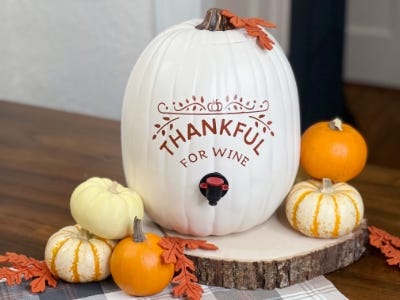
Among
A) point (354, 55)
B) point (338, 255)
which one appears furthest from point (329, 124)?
point (354, 55)

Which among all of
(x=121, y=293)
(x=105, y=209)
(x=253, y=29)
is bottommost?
(x=121, y=293)

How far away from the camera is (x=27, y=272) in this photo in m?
0.95

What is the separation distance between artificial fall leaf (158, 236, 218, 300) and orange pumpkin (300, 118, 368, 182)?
18 cm

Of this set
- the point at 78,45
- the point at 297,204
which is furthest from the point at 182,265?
the point at 78,45

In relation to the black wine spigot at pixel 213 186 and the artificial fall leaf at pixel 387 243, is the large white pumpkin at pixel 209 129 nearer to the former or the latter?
the black wine spigot at pixel 213 186

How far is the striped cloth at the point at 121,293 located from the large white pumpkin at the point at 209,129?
0.09 metres

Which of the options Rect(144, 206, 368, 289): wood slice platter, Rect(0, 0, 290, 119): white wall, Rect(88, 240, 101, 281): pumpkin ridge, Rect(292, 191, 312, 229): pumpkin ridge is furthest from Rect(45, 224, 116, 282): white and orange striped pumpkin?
Rect(0, 0, 290, 119): white wall

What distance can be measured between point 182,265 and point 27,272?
7.6 inches

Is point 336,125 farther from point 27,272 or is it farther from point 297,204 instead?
point 27,272

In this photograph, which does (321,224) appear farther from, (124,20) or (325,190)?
(124,20)

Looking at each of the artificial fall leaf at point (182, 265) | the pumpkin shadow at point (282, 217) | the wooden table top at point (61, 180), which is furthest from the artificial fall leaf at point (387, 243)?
the artificial fall leaf at point (182, 265)

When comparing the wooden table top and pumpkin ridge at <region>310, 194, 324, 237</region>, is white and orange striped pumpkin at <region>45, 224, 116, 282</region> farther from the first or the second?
pumpkin ridge at <region>310, 194, 324, 237</region>

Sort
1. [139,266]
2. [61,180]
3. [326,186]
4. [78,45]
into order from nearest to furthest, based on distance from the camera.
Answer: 1. [139,266]
2. [326,186]
3. [61,180]
4. [78,45]

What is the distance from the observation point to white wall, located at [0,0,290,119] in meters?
1.88
